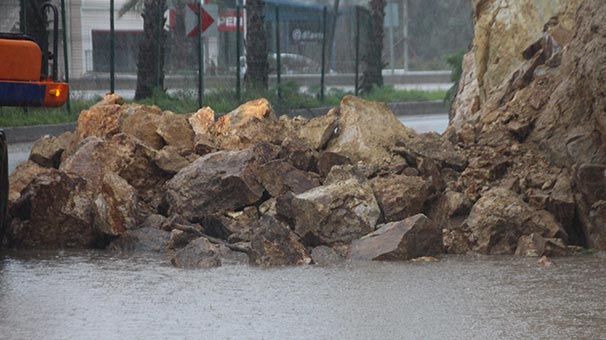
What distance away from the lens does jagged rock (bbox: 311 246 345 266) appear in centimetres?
A: 953

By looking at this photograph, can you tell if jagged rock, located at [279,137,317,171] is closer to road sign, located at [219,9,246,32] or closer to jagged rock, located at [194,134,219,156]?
jagged rock, located at [194,134,219,156]

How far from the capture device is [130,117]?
483 inches

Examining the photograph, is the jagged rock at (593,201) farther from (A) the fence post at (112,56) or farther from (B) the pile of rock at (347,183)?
(A) the fence post at (112,56)

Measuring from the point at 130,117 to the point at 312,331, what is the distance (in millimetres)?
5805

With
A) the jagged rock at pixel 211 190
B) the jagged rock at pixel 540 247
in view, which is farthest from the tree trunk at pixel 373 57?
the jagged rock at pixel 540 247

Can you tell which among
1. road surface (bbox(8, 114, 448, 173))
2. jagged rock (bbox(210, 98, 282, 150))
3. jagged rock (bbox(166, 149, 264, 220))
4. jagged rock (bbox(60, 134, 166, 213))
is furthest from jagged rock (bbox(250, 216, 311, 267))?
road surface (bbox(8, 114, 448, 173))

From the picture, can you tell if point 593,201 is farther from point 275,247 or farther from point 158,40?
point 158,40

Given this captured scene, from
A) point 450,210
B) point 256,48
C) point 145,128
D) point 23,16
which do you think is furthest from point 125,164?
point 256,48

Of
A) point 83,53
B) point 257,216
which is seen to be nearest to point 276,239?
point 257,216

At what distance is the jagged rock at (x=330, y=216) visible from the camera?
994cm

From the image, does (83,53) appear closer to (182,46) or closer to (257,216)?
(182,46)

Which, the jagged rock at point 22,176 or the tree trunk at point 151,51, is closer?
the jagged rock at point 22,176

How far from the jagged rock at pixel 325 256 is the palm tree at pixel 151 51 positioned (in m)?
17.1

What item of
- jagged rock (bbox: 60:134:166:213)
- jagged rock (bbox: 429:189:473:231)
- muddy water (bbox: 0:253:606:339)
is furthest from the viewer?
jagged rock (bbox: 60:134:166:213)
